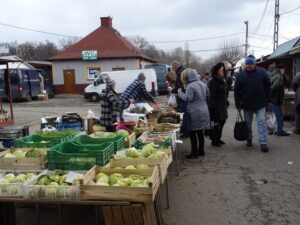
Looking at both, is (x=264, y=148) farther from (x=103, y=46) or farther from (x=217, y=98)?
(x=103, y=46)

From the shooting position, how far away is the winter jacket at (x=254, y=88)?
8.77 metres

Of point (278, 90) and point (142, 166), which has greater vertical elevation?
point (278, 90)

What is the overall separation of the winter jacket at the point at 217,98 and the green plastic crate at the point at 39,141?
401 centimetres

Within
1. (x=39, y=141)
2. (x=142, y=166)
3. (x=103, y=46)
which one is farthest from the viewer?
(x=103, y=46)

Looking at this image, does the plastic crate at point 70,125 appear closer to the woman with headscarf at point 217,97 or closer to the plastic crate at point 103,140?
the plastic crate at point 103,140

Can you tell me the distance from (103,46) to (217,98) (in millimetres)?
30554

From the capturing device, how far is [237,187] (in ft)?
21.3

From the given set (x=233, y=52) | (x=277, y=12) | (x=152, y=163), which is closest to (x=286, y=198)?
(x=152, y=163)

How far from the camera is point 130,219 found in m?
4.11

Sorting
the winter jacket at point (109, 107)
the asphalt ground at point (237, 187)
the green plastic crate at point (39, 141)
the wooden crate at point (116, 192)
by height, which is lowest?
the asphalt ground at point (237, 187)

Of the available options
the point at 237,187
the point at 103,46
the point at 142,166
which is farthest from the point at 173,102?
the point at 103,46

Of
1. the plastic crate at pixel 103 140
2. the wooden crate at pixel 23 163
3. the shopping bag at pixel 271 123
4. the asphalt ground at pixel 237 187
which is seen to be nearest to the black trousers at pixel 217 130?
the asphalt ground at pixel 237 187

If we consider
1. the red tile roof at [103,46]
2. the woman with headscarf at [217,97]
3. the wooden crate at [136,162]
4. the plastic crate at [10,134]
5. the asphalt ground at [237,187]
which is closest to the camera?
the wooden crate at [136,162]

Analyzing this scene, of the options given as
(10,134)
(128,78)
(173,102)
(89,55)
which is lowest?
(10,134)
